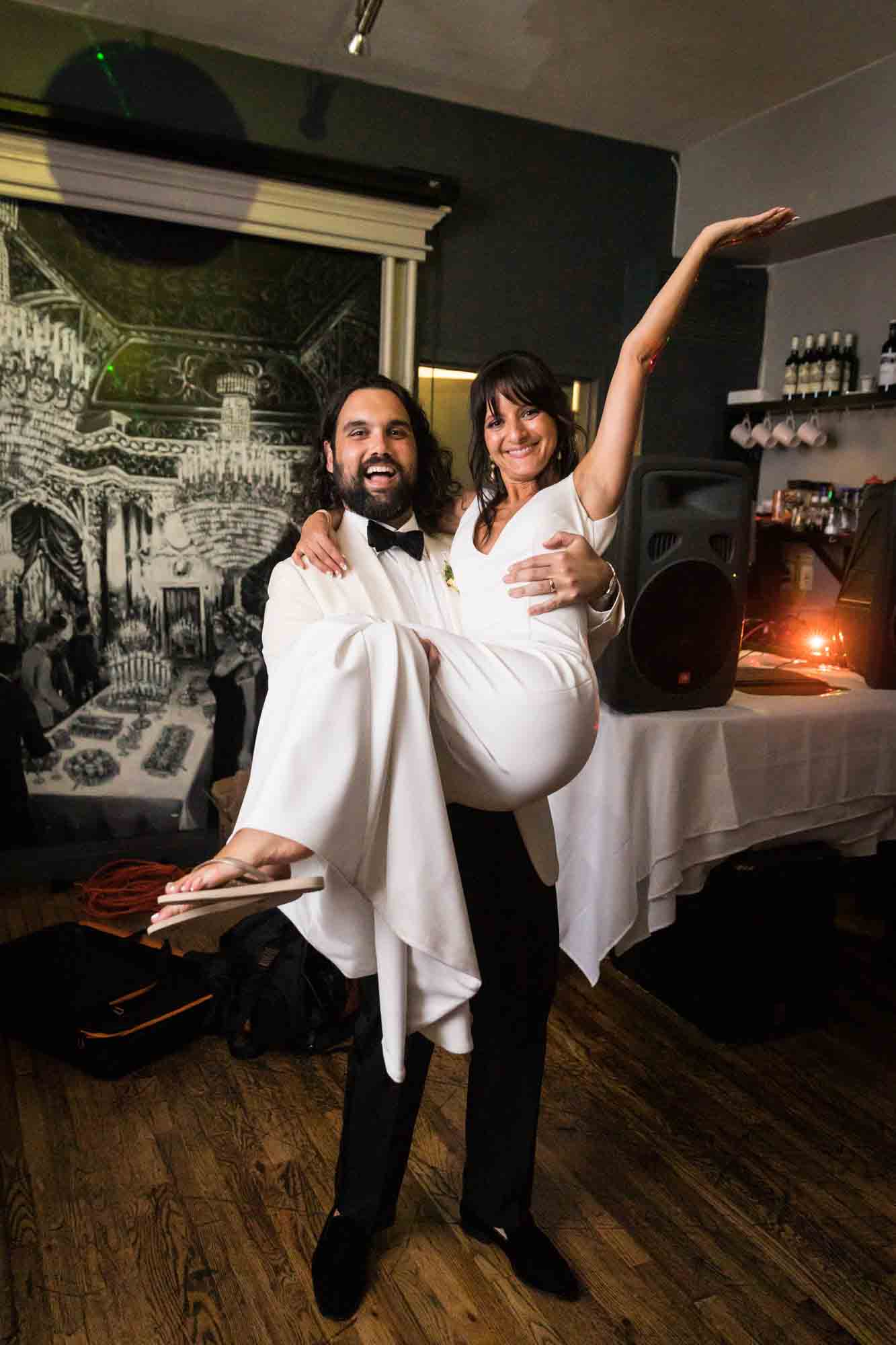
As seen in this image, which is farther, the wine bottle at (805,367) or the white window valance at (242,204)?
the wine bottle at (805,367)

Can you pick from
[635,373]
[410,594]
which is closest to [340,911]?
[410,594]

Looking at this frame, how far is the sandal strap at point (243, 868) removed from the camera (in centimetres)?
126

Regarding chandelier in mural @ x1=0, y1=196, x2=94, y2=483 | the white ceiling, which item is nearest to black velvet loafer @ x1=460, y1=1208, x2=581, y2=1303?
chandelier in mural @ x1=0, y1=196, x2=94, y2=483

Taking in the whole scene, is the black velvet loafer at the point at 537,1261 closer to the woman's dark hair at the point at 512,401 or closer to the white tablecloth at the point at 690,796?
the white tablecloth at the point at 690,796

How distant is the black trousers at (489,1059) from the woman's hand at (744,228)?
1.04 m

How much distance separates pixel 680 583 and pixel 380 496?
0.88m

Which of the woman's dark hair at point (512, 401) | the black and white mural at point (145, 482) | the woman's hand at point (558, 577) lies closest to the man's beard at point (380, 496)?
the woman's dark hair at point (512, 401)

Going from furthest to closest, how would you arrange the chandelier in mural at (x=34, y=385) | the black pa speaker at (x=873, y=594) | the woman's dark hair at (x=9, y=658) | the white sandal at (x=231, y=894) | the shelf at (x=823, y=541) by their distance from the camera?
1. the shelf at (x=823, y=541)
2. the woman's dark hair at (x=9, y=658)
3. the chandelier in mural at (x=34, y=385)
4. the black pa speaker at (x=873, y=594)
5. the white sandal at (x=231, y=894)

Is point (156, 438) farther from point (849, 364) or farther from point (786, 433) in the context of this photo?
point (849, 364)

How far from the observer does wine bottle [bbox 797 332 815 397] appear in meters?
4.10

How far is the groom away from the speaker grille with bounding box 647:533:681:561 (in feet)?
1.82

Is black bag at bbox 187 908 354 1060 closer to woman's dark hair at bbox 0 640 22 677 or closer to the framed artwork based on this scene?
the framed artwork

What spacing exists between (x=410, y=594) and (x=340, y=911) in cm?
64

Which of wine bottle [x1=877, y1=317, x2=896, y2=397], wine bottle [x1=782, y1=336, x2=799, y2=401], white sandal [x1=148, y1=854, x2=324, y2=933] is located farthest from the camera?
wine bottle [x1=782, y1=336, x2=799, y2=401]
